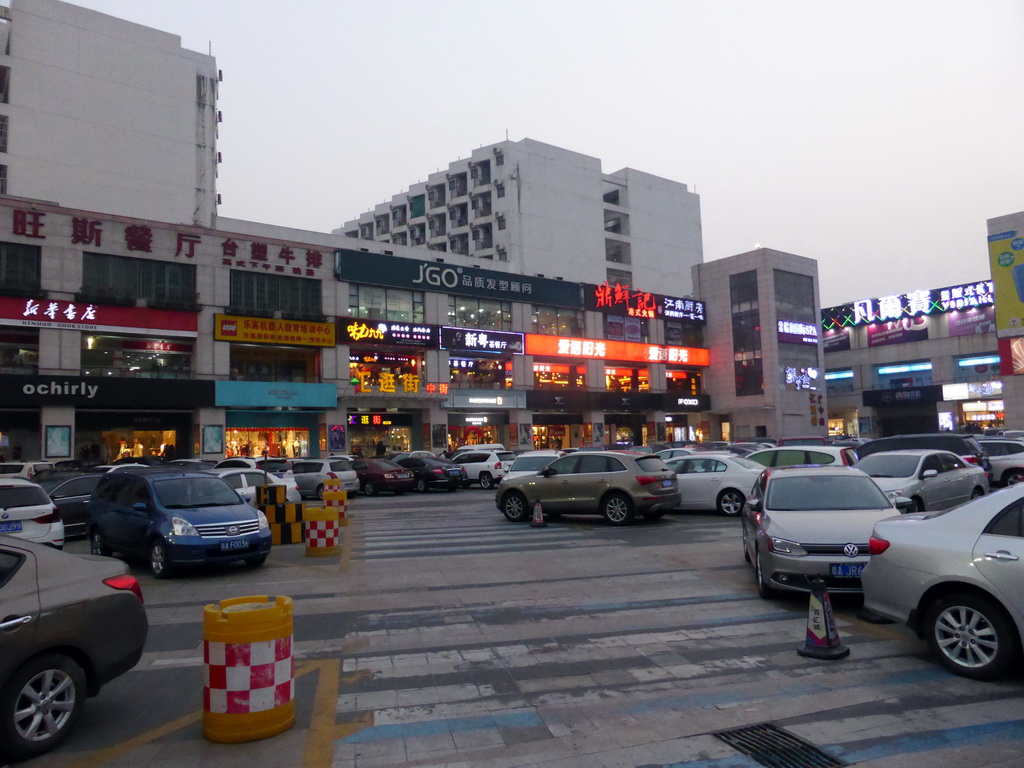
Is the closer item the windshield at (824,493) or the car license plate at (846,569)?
the car license plate at (846,569)

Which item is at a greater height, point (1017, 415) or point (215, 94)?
point (215, 94)

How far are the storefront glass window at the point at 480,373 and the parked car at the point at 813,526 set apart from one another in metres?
37.8

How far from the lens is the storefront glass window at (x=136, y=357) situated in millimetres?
34875

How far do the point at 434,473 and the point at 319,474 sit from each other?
4.89m

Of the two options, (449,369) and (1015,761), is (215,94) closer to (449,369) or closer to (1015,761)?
(449,369)

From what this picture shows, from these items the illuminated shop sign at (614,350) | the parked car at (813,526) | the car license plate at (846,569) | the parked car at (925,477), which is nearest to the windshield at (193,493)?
the parked car at (813,526)

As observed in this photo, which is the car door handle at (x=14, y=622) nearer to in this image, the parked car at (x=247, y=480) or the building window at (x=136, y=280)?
the parked car at (x=247, y=480)

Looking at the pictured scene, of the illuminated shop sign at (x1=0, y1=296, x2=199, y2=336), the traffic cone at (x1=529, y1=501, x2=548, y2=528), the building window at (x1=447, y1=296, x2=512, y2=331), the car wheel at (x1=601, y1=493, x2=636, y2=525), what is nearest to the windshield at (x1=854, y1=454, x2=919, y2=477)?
the car wheel at (x1=601, y1=493, x2=636, y2=525)

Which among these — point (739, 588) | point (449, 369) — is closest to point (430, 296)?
point (449, 369)

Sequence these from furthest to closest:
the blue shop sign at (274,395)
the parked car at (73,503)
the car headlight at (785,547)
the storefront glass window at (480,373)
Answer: the storefront glass window at (480,373)
the blue shop sign at (274,395)
the parked car at (73,503)
the car headlight at (785,547)

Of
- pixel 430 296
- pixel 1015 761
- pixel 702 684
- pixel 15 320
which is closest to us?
pixel 1015 761

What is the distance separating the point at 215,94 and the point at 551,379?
120ft

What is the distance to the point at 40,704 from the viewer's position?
4855mm

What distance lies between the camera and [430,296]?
4656cm
